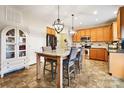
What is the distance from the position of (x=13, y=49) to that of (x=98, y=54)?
466 cm

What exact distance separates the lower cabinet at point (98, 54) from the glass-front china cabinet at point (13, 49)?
162 inches

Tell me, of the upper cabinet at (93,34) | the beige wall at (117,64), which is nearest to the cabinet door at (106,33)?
the upper cabinet at (93,34)

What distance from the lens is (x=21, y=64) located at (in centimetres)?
383

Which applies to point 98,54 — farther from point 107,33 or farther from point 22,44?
point 22,44

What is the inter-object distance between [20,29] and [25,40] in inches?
18.5

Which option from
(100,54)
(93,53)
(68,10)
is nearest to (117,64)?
(68,10)

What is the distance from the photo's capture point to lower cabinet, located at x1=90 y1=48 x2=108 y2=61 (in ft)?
19.5

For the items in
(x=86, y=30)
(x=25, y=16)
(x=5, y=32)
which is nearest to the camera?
(x=5, y=32)

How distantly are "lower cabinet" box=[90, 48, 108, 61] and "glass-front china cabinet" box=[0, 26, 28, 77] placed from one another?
4.11m

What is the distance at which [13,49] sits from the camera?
3652mm

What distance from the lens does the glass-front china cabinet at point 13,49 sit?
3.27 meters

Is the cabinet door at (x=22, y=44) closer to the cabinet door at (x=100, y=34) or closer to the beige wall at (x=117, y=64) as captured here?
the beige wall at (x=117, y=64)
